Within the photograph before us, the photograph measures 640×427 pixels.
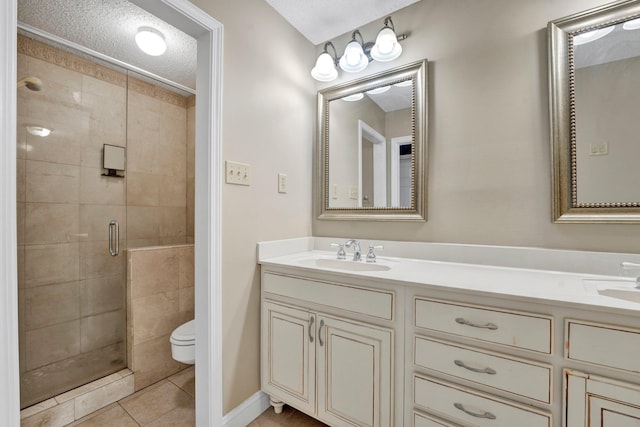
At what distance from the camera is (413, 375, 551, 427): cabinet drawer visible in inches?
34.8

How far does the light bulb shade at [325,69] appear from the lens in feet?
5.83

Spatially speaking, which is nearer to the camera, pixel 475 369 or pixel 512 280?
pixel 475 369

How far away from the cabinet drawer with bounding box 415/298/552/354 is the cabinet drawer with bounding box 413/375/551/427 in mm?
199

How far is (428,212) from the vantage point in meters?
1.54

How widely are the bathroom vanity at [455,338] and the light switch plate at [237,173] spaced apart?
0.38 meters

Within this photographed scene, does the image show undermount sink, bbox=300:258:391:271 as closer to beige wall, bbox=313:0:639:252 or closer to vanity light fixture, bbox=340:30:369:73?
beige wall, bbox=313:0:639:252

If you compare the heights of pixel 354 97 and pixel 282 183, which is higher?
pixel 354 97

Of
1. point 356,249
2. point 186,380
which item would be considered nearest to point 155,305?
point 186,380

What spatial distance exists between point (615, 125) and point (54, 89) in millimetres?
3122

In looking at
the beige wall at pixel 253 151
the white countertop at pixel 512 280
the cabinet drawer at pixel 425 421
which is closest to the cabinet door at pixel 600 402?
the white countertop at pixel 512 280

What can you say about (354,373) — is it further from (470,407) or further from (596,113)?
(596,113)

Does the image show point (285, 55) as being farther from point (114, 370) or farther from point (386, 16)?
point (114, 370)

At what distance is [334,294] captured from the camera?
128cm

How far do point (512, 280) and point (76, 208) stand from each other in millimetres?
2647
